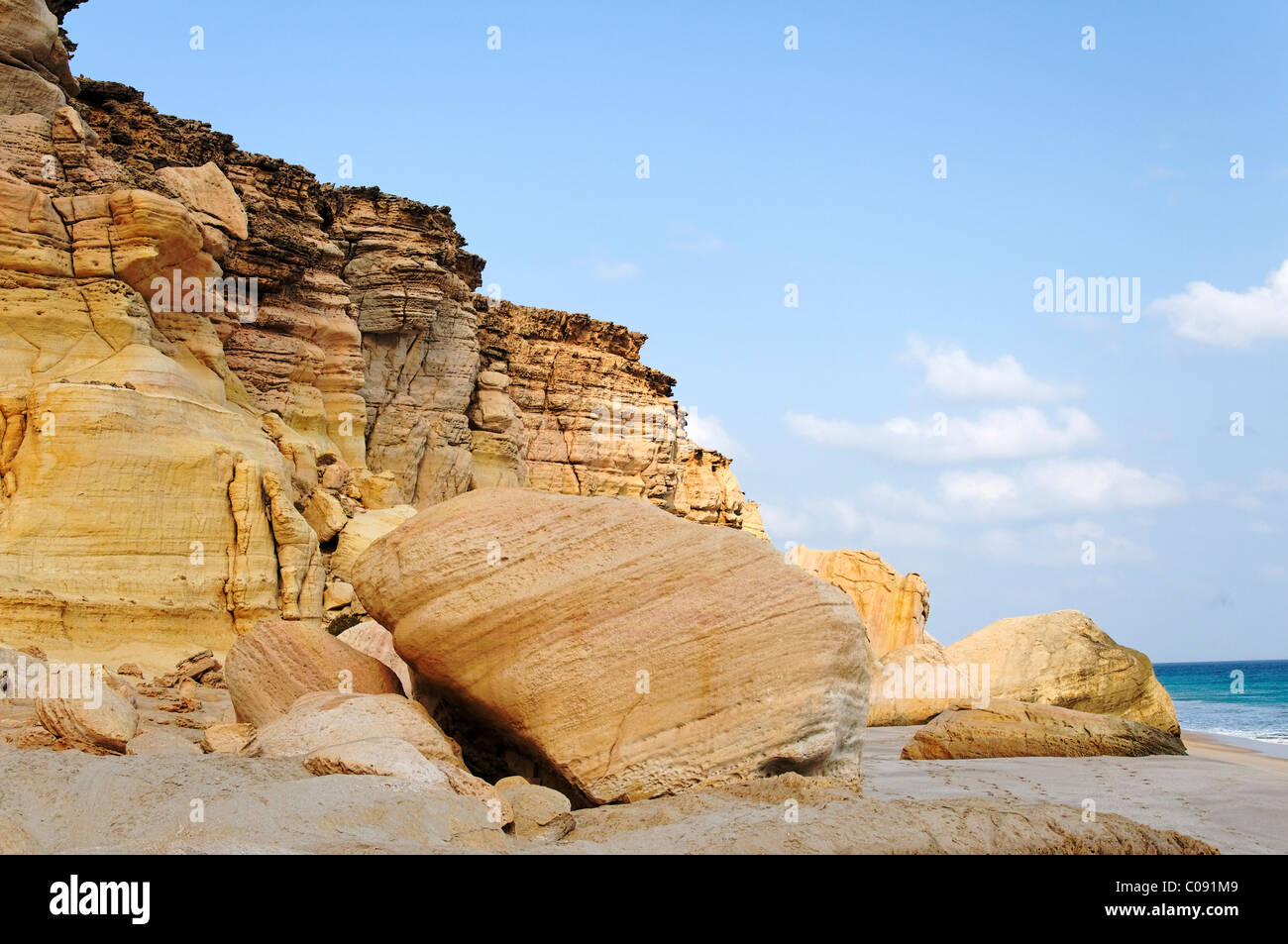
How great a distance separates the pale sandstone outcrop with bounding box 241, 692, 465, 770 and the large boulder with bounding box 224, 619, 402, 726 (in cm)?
95

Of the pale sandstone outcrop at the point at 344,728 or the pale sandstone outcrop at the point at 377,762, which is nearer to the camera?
the pale sandstone outcrop at the point at 377,762

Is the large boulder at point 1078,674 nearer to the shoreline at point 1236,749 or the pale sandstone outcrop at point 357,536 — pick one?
the shoreline at point 1236,749

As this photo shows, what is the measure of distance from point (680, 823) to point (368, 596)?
2934mm

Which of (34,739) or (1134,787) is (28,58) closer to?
(34,739)

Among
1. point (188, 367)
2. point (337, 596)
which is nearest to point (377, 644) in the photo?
point (337, 596)

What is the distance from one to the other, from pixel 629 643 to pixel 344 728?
182cm

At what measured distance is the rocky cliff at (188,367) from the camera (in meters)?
13.3

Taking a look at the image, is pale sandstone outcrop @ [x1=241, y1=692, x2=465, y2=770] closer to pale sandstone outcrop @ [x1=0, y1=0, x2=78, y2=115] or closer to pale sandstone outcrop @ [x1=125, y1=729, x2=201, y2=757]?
pale sandstone outcrop @ [x1=125, y1=729, x2=201, y2=757]

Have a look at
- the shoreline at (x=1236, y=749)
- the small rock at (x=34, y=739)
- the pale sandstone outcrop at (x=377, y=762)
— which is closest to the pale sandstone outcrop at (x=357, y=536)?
the small rock at (x=34, y=739)

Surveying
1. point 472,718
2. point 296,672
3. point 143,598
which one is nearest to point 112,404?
point 143,598

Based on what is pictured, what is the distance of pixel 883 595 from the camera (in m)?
24.7

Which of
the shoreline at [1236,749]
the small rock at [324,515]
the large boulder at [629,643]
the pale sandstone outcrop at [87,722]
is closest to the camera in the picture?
the pale sandstone outcrop at [87,722]

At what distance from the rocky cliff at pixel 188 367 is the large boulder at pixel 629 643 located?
751cm

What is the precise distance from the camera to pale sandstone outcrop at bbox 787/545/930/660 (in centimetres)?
2427
